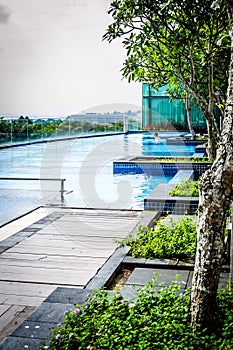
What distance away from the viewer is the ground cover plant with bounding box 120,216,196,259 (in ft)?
13.6

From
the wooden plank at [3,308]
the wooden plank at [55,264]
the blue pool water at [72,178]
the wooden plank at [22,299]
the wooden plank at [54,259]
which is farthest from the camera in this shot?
the blue pool water at [72,178]

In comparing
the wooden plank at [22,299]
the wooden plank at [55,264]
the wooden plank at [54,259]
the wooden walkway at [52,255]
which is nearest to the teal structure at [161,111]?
the wooden walkway at [52,255]

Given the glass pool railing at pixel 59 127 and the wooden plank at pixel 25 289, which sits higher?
the glass pool railing at pixel 59 127

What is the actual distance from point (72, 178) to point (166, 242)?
7323mm

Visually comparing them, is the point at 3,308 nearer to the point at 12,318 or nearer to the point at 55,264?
the point at 12,318

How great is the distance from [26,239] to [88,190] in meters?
4.27

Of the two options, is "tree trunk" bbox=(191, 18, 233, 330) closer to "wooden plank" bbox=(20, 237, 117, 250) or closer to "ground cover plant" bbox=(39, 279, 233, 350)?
"ground cover plant" bbox=(39, 279, 233, 350)

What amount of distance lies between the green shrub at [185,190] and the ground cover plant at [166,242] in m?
1.85

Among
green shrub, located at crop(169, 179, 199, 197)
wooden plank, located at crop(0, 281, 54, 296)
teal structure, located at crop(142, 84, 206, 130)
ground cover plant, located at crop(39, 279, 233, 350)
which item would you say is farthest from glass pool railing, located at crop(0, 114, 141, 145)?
ground cover plant, located at crop(39, 279, 233, 350)

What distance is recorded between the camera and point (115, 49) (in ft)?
69.3

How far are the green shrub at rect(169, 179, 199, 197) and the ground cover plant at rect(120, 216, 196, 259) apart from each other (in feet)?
6.08

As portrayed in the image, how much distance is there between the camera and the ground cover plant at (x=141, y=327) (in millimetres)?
2312

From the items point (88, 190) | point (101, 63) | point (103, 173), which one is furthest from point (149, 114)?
point (88, 190)

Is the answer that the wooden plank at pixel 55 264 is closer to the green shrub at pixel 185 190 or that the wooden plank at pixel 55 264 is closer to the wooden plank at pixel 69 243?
the wooden plank at pixel 69 243
